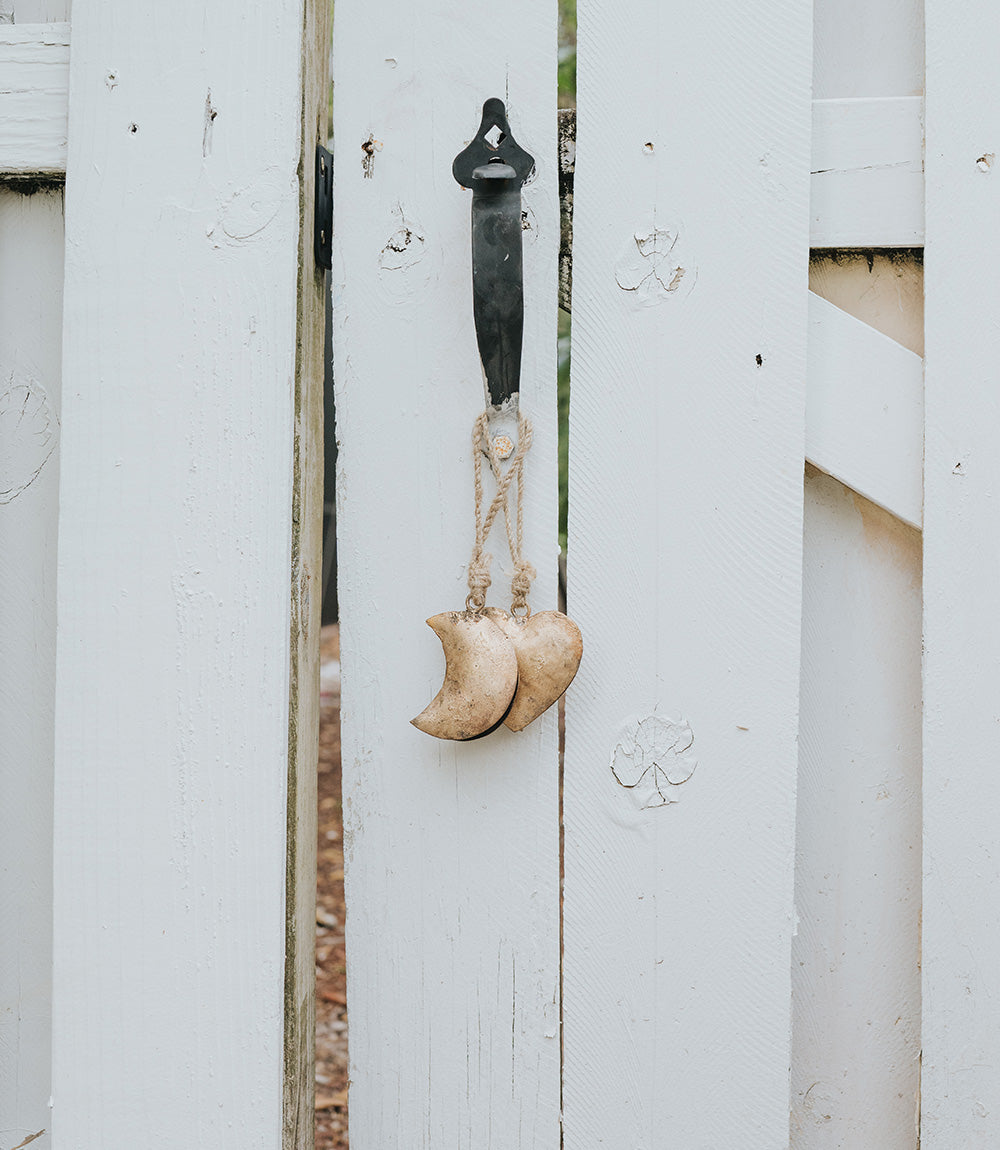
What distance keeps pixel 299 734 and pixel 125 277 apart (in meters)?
0.40

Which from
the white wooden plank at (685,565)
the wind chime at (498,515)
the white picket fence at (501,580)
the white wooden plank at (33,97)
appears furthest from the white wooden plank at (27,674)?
the white wooden plank at (685,565)

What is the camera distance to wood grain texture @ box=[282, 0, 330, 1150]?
0.71 metres

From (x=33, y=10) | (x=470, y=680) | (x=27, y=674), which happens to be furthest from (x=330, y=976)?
(x=33, y=10)

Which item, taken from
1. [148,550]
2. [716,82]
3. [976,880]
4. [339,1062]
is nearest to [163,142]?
[148,550]

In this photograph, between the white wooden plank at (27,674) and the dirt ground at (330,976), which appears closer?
the white wooden plank at (27,674)

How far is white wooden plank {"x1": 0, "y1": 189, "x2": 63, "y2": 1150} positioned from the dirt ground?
14.6 inches

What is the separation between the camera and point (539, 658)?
27.8 inches

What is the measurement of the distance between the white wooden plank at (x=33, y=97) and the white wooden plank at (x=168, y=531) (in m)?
0.03

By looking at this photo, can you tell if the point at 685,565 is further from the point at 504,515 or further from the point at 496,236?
the point at 496,236

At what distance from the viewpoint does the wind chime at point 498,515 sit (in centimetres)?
68

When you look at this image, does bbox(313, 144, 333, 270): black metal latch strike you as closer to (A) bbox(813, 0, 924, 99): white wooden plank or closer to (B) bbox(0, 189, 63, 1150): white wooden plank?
(B) bbox(0, 189, 63, 1150): white wooden plank

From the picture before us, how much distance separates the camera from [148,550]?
0.71 metres

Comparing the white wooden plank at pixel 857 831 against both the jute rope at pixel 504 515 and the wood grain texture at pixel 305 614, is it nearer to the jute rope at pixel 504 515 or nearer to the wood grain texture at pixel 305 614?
the jute rope at pixel 504 515

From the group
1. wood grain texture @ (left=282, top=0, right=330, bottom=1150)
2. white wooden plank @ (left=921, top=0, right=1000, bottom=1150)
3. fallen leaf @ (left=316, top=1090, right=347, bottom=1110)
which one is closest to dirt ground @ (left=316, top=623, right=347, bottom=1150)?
fallen leaf @ (left=316, top=1090, right=347, bottom=1110)
